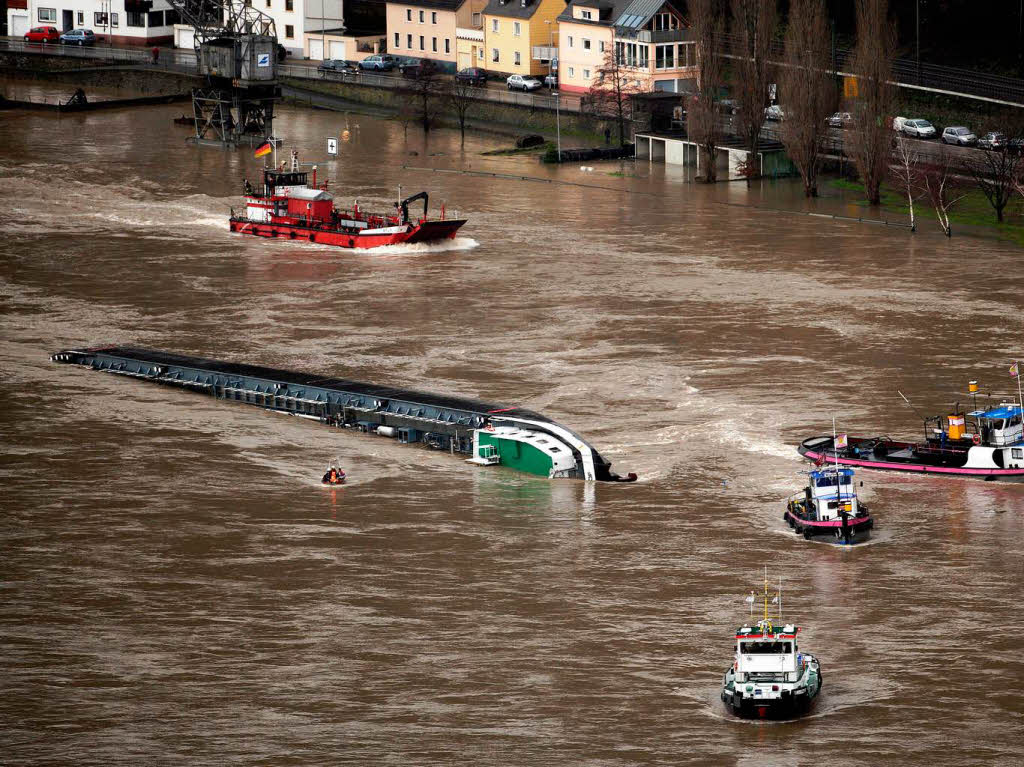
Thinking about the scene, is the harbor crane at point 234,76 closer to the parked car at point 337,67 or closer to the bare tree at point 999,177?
the parked car at point 337,67

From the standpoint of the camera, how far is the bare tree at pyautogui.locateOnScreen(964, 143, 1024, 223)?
66.2m

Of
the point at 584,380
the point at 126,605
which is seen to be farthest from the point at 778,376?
the point at 126,605

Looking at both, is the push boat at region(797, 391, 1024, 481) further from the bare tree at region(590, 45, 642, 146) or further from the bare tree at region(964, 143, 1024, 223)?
the bare tree at region(590, 45, 642, 146)

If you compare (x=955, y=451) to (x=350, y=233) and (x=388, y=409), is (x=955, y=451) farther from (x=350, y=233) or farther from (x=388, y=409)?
(x=350, y=233)

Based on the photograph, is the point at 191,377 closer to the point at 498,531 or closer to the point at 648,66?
the point at 498,531

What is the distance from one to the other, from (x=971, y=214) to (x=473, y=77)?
33045 mm

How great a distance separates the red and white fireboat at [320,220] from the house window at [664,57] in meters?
21.2

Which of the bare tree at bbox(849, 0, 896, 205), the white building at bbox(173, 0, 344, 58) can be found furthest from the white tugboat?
the white building at bbox(173, 0, 344, 58)

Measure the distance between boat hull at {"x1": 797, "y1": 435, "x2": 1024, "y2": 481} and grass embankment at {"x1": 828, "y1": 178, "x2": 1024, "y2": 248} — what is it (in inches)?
998

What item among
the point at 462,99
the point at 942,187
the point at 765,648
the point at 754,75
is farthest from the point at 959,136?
the point at 765,648

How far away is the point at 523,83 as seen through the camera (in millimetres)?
92812

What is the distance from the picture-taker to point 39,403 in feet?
147

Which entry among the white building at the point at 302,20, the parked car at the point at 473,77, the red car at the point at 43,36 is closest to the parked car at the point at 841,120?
the parked car at the point at 473,77

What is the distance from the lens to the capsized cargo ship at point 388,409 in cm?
3953
